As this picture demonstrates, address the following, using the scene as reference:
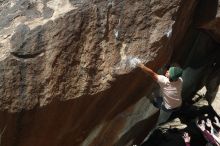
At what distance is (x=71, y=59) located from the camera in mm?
7406

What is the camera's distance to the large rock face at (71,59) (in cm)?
722

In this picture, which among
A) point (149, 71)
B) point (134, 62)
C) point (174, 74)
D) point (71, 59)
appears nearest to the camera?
point (71, 59)

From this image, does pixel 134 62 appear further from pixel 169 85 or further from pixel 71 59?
pixel 71 59

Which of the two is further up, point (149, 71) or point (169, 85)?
point (149, 71)

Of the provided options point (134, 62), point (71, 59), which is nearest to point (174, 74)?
point (134, 62)

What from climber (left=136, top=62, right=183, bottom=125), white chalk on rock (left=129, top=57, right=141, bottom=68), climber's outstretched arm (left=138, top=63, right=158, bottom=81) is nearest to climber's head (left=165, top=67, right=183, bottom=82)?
climber (left=136, top=62, right=183, bottom=125)

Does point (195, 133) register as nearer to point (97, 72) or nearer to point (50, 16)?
point (97, 72)

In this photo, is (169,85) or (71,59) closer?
(71,59)

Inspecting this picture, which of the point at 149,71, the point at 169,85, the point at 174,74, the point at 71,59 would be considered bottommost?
the point at 169,85

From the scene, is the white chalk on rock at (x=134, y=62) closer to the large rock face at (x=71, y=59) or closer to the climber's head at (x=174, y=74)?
the large rock face at (x=71, y=59)

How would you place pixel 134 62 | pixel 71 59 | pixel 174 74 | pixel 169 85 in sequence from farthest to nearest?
pixel 169 85 → pixel 174 74 → pixel 134 62 → pixel 71 59

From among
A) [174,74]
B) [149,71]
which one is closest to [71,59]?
[149,71]

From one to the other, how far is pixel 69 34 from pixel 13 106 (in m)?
1.27

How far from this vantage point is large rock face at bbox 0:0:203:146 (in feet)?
23.7
